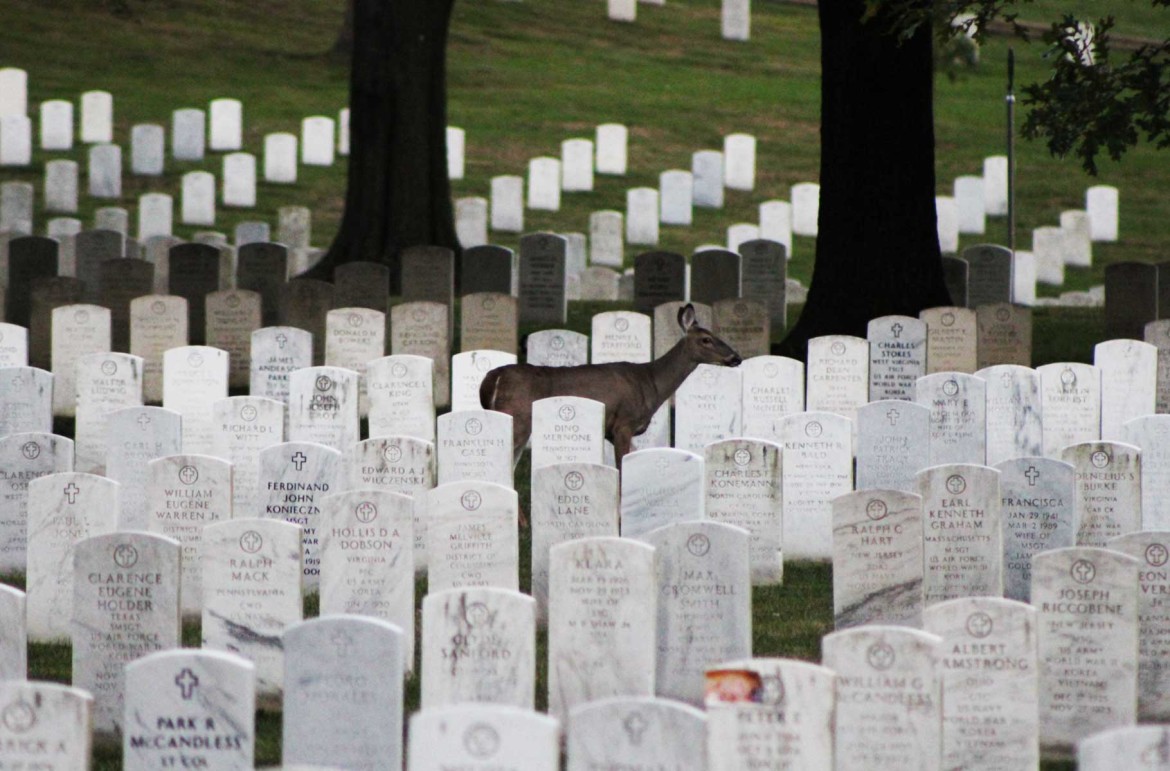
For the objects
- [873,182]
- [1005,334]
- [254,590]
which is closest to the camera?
[254,590]


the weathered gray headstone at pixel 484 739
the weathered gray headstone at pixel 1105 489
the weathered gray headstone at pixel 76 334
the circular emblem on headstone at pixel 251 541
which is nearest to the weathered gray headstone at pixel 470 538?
the circular emblem on headstone at pixel 251 541

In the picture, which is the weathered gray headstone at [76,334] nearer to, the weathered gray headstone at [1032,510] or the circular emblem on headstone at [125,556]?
the circular emblem on headstone at [125,556]

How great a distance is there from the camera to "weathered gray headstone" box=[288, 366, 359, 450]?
1258 centimetres

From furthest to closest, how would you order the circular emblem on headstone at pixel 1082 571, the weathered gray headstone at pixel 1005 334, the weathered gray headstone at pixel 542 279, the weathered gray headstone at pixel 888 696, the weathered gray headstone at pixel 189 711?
the weathered gray headstone at pixel 542 279 → the weathered gray headstone at pixel 1005 334 → the circular emblem on headstone at pixel 1082 571 → the weathered gray headstone at pixel 888 696 → the weathered gray headstone at pixel 189 711

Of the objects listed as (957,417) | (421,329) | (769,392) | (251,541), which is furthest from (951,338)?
(251,541)

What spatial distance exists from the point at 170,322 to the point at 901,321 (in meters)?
5.93

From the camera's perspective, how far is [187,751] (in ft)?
22.6

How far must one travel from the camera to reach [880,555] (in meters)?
9.33

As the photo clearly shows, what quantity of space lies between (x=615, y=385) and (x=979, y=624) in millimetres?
5496

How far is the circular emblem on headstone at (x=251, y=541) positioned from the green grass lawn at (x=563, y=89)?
1764 centimetres

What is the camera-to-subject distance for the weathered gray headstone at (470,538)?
952cm

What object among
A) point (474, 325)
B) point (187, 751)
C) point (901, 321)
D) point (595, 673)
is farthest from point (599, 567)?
point (474, 325)

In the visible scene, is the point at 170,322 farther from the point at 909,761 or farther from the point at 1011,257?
the point at 909,761

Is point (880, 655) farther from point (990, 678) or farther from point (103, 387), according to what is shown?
point (103, 387)
